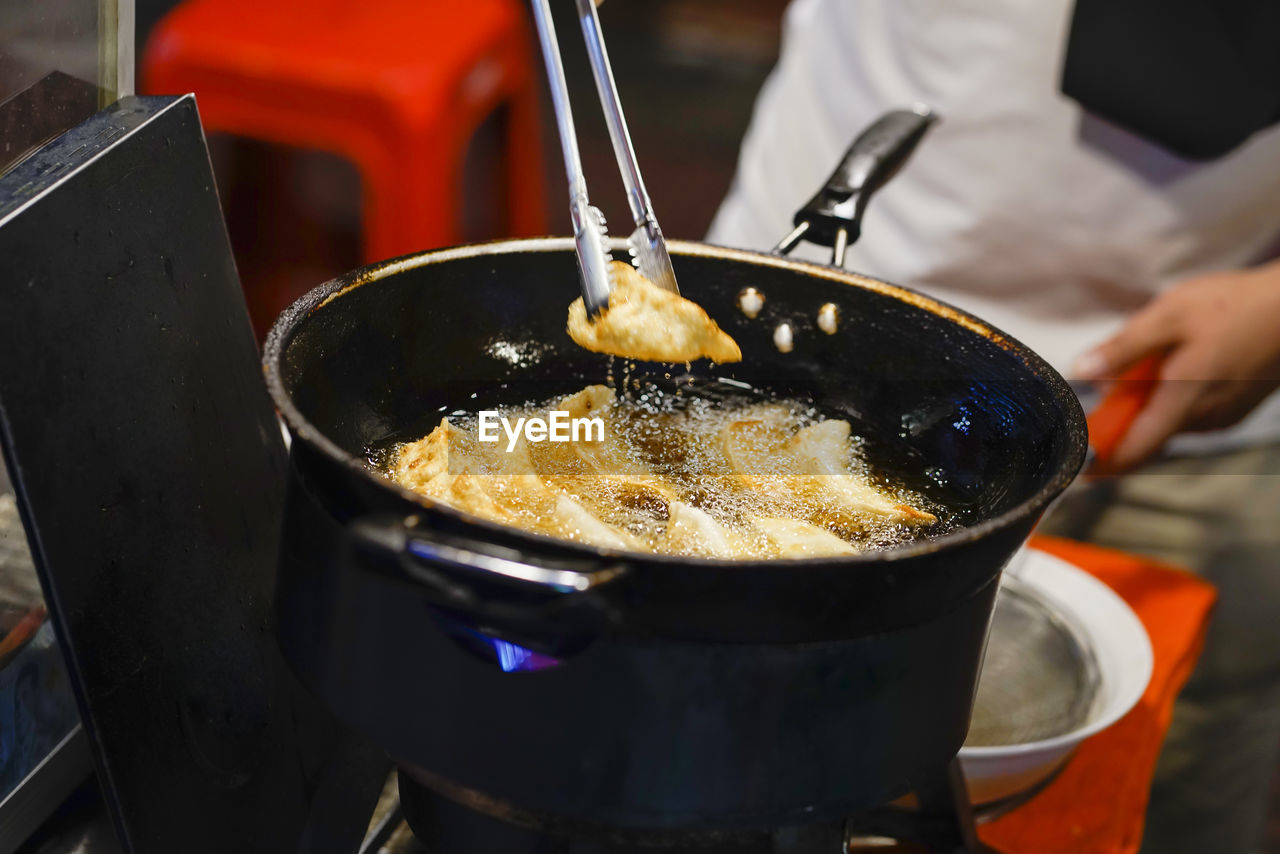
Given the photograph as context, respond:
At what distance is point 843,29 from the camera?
207 centimetres

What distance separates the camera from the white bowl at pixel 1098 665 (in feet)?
3.62

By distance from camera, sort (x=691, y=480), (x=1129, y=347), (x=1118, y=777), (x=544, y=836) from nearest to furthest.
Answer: (x=544, y=836)
(x=691, y=480)
(x=1118, y=777)
(x=1129, y=347)

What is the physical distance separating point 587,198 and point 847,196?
38 cm

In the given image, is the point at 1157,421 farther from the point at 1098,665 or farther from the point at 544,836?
the point at 544,836

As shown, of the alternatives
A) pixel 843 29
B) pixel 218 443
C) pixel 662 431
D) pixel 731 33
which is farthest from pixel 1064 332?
pixel 731 33

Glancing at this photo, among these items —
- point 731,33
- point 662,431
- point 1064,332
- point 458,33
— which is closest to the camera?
point 662,431

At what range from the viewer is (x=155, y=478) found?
2.93 ft

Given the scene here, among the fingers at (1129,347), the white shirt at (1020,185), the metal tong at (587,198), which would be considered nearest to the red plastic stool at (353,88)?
the white shirt at (1020,185)

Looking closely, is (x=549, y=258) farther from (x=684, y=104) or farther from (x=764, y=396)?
(x=684, y=104)

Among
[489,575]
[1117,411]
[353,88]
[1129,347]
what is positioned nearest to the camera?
[489,575]

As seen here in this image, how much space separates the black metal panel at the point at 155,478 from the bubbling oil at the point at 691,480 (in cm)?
16

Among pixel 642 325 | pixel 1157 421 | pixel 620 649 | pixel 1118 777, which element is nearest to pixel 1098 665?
pixel 1118 777

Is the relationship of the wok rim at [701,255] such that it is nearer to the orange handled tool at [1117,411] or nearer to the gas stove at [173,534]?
the gas stove at [173,534]

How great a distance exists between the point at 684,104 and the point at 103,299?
477 centimetres
